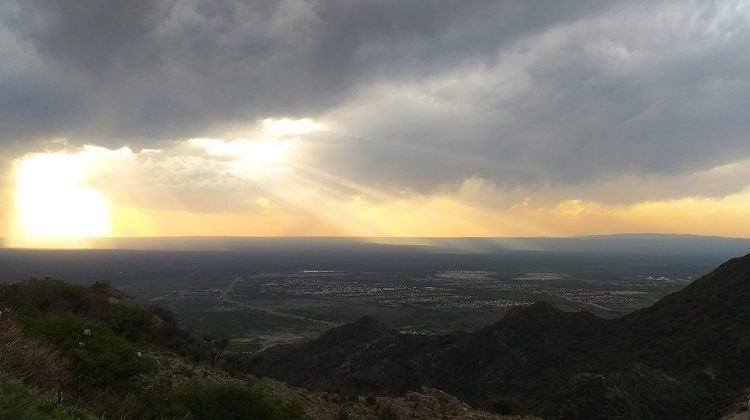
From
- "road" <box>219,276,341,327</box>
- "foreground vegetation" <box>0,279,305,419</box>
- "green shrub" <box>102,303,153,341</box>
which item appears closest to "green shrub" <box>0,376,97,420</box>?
"foreground vegetation" <box>0,279,305,419</box>

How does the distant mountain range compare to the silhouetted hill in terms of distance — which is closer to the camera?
the silhouetted hill

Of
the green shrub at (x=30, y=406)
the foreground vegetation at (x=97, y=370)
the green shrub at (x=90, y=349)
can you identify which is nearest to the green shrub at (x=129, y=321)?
the foreground vegetation at (x=97, y=370)

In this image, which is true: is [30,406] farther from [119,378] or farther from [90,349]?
[90,349]

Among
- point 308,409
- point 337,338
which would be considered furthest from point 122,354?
point 337,338

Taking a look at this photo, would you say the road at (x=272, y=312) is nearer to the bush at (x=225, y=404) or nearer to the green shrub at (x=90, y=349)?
the green shrub at (x=90, y=349)

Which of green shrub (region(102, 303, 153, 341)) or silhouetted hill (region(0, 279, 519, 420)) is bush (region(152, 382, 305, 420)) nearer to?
silhouetted hill (region(0, 279, 519, 420))

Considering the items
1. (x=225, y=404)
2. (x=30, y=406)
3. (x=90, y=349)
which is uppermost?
(x=30, y=406)

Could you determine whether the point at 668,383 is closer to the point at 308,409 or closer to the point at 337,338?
the point at 308,409

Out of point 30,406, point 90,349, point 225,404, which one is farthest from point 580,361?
point 30,406
